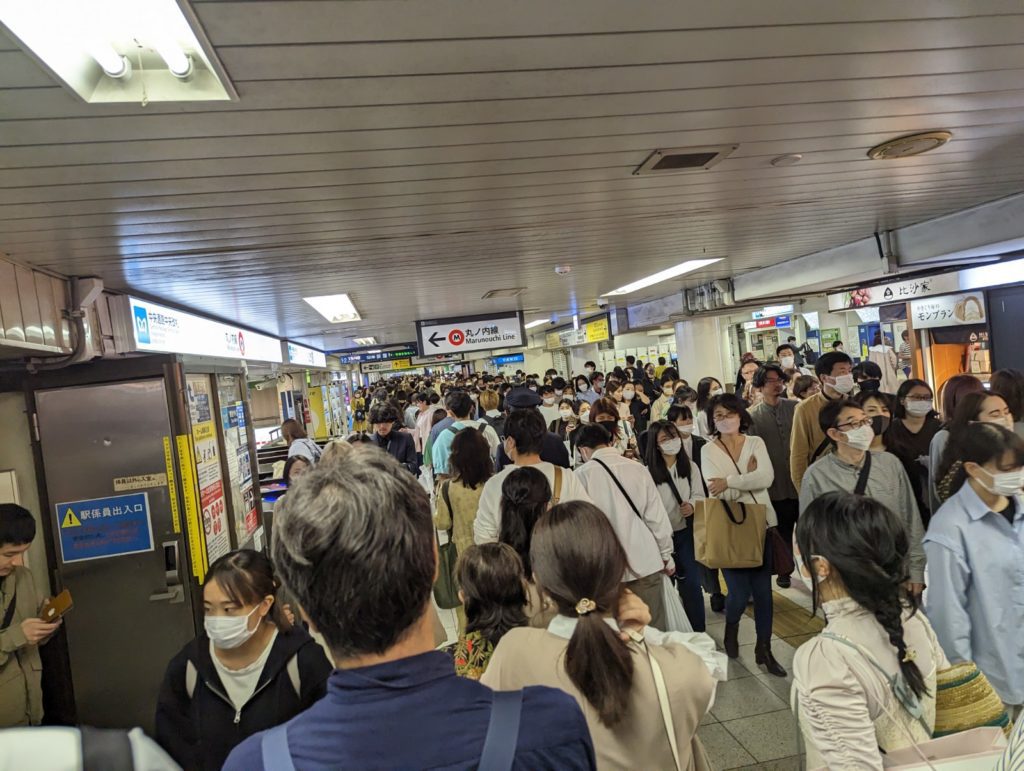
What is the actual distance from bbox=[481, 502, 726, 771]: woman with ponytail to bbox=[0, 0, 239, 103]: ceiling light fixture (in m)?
1.69

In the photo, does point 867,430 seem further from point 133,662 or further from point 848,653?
point 133,662

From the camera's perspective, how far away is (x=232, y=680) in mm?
2201

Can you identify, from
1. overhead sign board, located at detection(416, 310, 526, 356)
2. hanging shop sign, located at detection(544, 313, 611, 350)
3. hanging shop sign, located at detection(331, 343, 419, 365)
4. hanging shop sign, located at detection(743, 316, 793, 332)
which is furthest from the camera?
hanging shop sign, located at detection(743, 316, 793, 332)

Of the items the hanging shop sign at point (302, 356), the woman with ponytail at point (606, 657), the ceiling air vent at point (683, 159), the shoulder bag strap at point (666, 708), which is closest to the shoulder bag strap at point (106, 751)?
the woman with ponytail at point (606, 657)

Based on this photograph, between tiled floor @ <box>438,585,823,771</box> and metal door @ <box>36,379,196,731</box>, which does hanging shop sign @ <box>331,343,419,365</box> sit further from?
tiled floor @ <box>438,585,823,771</box>

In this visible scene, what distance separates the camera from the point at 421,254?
5.00 metres

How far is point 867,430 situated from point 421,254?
3.33m

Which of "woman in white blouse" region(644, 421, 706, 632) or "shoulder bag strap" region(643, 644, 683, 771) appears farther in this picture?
"woman in white blouse" region(644, 421, 706, 632)

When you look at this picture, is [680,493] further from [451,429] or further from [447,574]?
[451,429]

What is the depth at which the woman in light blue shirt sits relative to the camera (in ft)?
7.77

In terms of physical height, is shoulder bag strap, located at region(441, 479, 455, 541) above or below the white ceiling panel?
below

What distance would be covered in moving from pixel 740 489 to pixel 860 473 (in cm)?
75

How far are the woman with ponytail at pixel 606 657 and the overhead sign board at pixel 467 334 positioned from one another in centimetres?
770

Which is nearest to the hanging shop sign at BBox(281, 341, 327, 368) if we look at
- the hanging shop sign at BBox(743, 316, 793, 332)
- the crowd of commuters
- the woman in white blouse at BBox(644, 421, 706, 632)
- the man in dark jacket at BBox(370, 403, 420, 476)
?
the man in dark jacket at BBox(370, 403, 420, 476)
